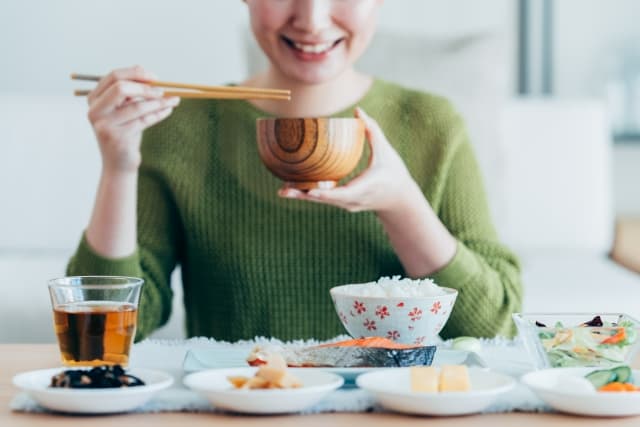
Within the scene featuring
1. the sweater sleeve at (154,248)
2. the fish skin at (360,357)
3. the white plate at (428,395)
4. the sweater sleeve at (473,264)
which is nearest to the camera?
the white plate at (428,395)

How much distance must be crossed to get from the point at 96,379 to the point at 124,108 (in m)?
0.55

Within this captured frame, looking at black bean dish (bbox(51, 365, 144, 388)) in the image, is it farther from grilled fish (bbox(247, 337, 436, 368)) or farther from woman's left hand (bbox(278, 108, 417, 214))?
woman's left hand (bbox(278, 108, 417, 214))

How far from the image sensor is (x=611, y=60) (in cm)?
328

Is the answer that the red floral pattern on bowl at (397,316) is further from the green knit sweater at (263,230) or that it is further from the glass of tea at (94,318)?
the green knit sweater at (263,230)

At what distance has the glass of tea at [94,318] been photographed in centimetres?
99

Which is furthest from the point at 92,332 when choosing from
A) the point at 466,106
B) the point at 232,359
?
the point at 466,106

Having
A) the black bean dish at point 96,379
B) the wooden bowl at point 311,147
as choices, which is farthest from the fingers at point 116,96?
the black bean dish at point 96,379

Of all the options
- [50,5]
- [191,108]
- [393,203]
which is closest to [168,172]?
[191,108]

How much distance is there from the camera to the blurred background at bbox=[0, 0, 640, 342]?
2.40 meters

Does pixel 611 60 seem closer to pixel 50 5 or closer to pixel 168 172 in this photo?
pixel 50 5

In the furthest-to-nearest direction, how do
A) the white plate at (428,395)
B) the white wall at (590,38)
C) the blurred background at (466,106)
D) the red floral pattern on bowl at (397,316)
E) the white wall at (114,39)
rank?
the white wall at (590,38)
the white wall at (114,39)
the blurred background at (466,106)
the red floral pattern on bowl at (397,316)
the white plate at (428,395)

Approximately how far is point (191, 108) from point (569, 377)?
1023mm

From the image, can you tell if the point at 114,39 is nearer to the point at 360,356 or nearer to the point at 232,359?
the point at 232,359

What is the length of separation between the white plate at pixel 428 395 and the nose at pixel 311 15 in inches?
29.5
